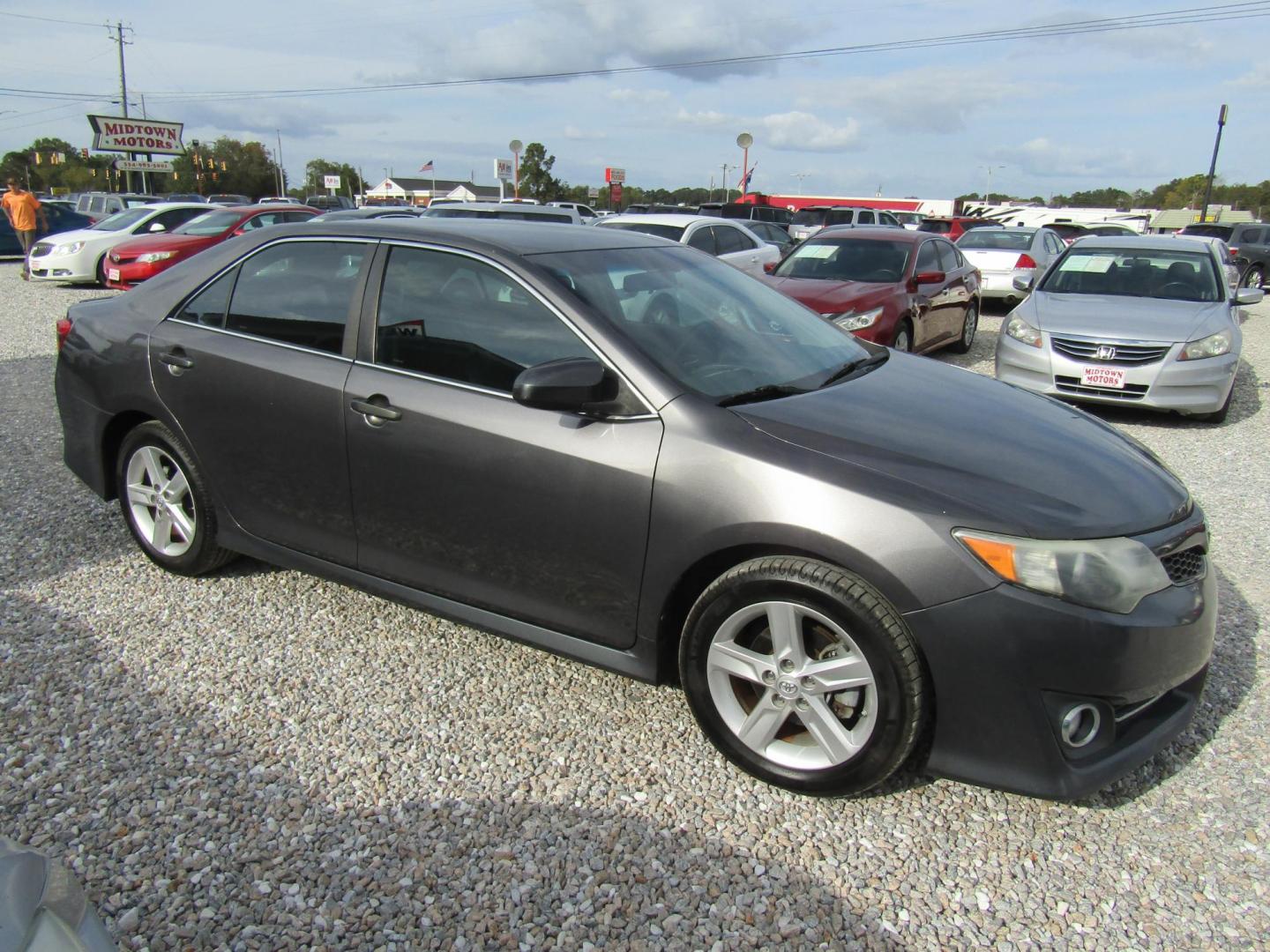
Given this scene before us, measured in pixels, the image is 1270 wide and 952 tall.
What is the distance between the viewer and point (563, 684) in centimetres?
330

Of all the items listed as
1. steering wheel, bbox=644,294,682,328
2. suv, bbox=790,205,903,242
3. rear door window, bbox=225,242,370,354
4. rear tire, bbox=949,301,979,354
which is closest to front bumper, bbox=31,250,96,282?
rear tire, bbox=949,301,979,354

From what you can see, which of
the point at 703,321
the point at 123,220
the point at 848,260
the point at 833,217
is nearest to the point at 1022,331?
the point at 848,260

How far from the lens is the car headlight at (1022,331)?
25.4 feet

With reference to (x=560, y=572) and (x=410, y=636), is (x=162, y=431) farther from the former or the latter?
(x=560, y=572)

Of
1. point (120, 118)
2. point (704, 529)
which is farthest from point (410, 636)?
point (120, 118)

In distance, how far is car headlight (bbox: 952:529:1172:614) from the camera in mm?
2340

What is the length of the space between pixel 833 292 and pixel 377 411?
659cm

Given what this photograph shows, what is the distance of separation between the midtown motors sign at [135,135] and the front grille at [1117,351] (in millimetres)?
54411

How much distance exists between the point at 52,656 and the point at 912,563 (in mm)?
3128

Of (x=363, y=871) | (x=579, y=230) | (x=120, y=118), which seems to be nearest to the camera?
(x=363, y=871)

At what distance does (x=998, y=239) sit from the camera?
1633 centimetres

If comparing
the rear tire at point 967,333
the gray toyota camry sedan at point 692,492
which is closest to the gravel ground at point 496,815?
the gray toyota camry sedan at point 692,492

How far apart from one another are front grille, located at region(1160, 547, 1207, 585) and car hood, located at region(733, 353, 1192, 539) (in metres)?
0.11

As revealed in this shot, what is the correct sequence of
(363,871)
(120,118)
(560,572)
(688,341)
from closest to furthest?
1. (363,871)
2. (560,572)
3. (688,341)
4. (120,118)
